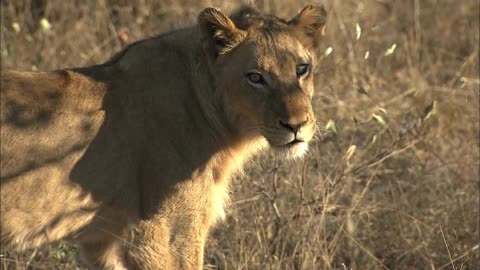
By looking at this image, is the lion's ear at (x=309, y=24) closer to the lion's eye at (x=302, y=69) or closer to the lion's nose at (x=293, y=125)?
the lion's eye at (x=302, y=69)

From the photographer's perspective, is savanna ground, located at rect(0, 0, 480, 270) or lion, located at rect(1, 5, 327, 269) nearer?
lion, located at rect(1, 5, 327, 269)

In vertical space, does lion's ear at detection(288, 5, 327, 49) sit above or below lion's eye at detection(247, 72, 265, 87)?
below

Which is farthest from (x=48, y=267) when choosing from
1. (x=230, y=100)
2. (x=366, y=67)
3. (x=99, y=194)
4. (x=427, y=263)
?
(x=366, y=67)

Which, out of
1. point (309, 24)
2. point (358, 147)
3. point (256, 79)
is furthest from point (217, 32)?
point (358, 147)

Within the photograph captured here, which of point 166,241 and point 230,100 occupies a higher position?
point 230,100

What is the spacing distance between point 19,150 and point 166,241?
2.60ft

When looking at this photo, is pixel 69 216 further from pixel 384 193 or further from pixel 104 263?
pixel 384 193

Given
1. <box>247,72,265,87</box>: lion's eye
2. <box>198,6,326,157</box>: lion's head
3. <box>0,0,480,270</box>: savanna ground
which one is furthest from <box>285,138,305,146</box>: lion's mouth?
<box>0,0,480,270</box>: savanna ground

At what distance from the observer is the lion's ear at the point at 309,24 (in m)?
4.64

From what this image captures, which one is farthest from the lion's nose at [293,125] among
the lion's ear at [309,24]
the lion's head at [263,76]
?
the lion's ear at [309,24]

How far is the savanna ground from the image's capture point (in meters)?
5.43

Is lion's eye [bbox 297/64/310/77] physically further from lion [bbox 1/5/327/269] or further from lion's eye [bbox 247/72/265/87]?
lion's eye [bbox 247/72/265/87]

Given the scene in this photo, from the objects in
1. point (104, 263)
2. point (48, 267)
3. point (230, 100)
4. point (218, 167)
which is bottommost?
point (48, 267)

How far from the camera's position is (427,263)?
5.51 m
